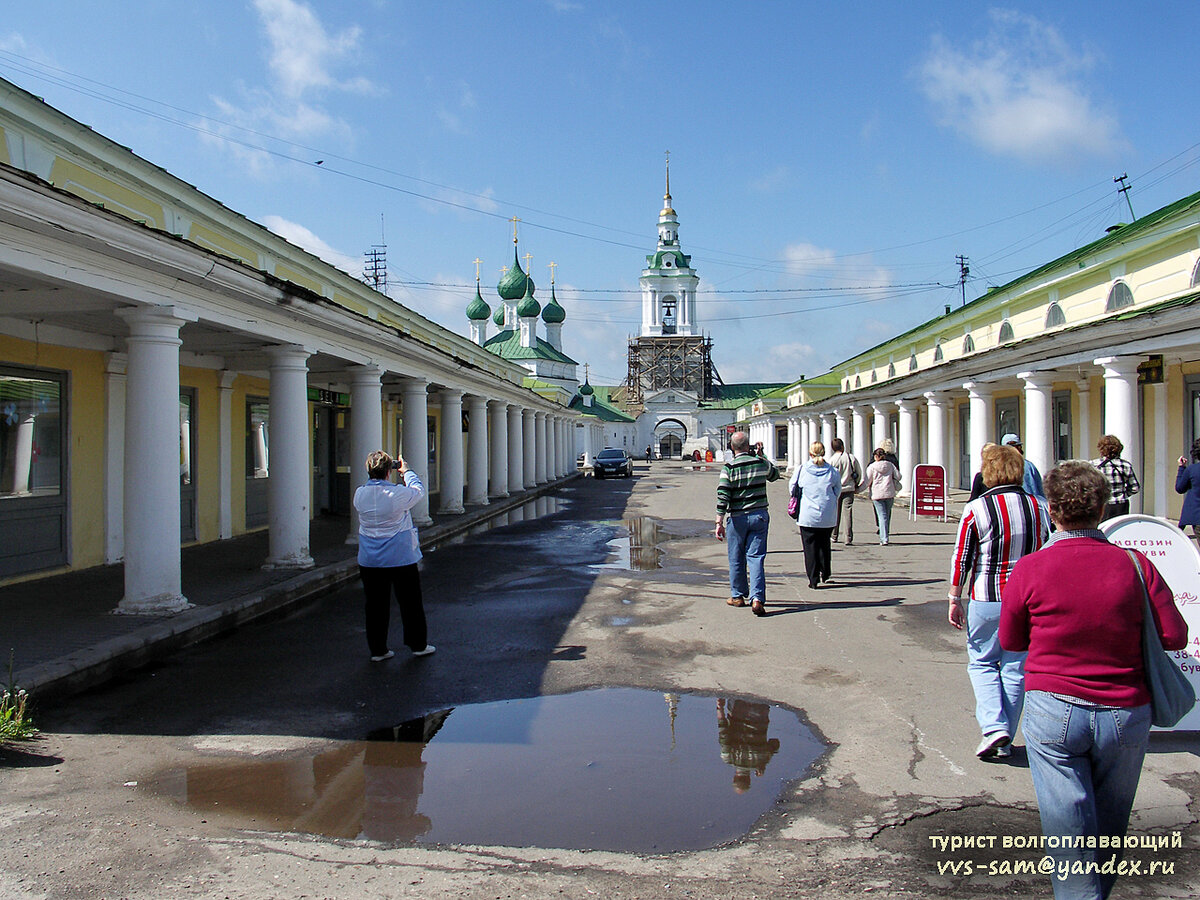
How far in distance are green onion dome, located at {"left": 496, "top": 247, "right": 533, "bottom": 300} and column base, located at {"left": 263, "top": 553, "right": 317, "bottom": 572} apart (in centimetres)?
6464

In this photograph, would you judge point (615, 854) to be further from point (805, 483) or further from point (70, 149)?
point (70, 149)

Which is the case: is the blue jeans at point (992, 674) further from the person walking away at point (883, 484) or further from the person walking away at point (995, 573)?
the person walking away at point (883, 484)

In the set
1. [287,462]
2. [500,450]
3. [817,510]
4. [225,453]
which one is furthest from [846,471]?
[500,450]

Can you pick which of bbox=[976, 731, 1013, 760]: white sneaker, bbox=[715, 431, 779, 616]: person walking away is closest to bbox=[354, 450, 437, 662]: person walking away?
bbox=[715, 431, 779, 616]: person walking away

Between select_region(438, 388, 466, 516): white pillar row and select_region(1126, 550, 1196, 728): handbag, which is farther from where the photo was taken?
select_region(438, 388, 466, 516): white pillar row

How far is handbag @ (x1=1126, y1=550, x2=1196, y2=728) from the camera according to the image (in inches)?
105

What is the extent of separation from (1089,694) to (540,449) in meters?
32.6

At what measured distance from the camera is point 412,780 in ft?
14.2

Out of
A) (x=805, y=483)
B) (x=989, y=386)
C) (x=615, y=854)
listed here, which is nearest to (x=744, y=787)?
(x=615, y=854)

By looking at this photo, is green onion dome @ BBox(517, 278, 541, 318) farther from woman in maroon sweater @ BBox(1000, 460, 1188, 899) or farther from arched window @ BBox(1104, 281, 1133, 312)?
woman in maroon sweater @ BBox(1000, 460, 1188, 899)

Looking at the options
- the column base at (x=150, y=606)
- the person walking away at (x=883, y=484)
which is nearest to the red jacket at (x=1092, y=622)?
the column base at (x=150, y=606)

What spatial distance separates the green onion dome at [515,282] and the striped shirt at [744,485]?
67212 millimetres

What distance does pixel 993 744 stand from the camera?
444 cm

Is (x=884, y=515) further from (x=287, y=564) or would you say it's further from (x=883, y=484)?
(x=287, y=564)
